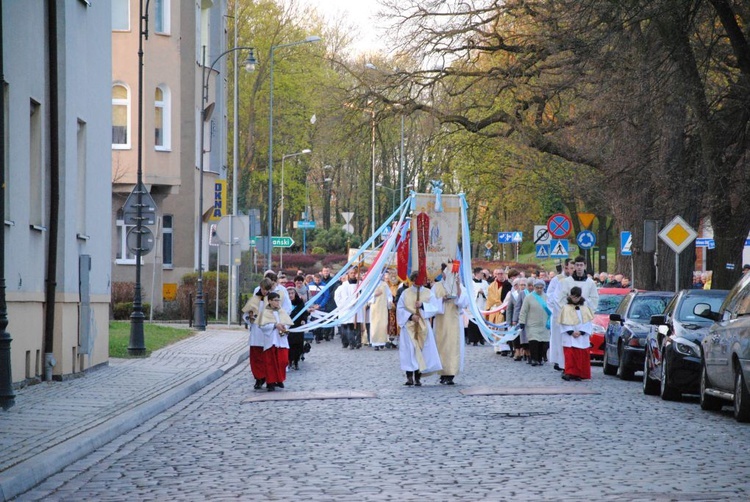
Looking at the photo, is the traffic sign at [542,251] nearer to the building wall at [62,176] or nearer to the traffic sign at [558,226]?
the traffic sign at [558,226]

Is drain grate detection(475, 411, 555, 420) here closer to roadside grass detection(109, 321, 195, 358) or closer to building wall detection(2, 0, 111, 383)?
building wall detection(2, 0, 111, 383)

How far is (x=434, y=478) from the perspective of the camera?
10.5 metres

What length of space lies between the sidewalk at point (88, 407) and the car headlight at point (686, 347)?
21.7 ft

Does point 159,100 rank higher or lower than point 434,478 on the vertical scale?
higher

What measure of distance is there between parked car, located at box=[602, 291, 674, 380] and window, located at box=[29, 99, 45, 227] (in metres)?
9.06

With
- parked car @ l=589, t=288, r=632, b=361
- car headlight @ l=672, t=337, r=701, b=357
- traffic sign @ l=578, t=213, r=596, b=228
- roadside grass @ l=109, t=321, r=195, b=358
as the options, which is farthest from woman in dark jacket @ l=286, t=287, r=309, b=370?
traffic sign @ l=578, t=213, r=596, b=228

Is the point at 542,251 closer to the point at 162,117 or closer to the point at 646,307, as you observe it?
the point at 162,117

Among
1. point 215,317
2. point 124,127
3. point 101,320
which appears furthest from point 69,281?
point 215,317

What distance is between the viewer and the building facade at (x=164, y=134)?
43.4 metres

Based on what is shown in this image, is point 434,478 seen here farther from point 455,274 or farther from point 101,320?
point 101,320

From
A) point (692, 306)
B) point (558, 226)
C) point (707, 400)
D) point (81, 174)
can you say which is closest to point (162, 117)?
point (558, 226)

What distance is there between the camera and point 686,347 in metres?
17.9

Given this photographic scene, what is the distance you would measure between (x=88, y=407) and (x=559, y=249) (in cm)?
2352

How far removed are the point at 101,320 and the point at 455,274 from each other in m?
6.05
